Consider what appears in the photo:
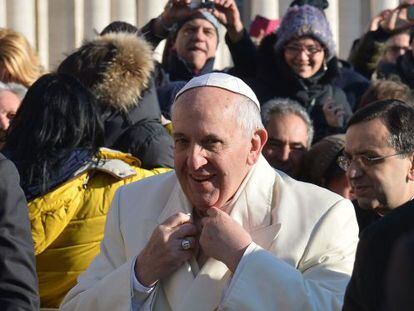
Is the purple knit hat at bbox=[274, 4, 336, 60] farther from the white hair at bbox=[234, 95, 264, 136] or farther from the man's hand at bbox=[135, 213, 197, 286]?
the man's hand at bbox=[135, 213, 197, 286]

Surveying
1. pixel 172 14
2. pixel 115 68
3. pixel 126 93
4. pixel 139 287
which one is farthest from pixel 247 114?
pixel 172 14

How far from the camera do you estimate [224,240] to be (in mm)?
4066

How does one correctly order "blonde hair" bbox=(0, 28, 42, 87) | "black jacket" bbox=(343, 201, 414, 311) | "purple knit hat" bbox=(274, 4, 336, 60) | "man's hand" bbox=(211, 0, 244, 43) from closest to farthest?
1. "black jacket" bbox=(343, 201, 414, 311)
2. "blonde hair" bbox=(0, 28, 42, 87)
3. "purple knit hat" bbox=(274, 4, 336, 60)
4. "man's hand" bbox=(211, 0, 244, 43)

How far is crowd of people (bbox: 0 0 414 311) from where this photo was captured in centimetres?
402

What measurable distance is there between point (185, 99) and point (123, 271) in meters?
0.64

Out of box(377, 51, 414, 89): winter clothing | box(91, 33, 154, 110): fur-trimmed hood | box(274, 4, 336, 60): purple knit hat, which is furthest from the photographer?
box(377, 51, 414, 89): winter clothing

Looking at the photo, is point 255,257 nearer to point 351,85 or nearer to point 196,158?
point 196,158

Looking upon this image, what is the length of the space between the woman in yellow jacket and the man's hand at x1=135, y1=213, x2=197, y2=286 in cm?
114

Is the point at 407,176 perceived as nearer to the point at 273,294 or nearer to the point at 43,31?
the point at 273,294

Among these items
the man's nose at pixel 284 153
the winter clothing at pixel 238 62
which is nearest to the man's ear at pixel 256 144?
the man's nose at pixel 284 153

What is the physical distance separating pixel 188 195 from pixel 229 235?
0.80ft

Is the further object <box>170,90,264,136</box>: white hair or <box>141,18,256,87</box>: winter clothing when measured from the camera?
<box>141,18,256,87</box>: winter clothing

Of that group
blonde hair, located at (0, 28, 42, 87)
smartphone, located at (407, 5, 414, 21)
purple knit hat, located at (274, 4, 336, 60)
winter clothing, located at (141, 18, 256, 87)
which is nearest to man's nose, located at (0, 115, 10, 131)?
blonde hair, located at (0, 28, 42, 87)

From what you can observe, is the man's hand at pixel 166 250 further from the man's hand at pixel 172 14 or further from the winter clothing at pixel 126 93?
the man's hand at pixel 172 14
